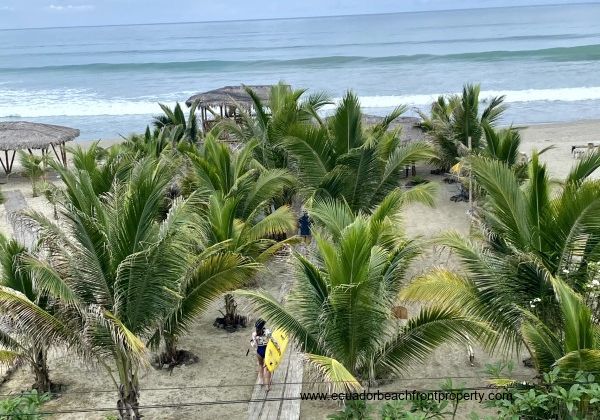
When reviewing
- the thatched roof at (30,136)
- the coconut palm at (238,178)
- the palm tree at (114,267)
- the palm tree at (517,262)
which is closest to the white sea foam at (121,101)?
the thatched roof at (30,136)

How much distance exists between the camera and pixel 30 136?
18.8 metres

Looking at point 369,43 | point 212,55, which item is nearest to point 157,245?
point 212,55

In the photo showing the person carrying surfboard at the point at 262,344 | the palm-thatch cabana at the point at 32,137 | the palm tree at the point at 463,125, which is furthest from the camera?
the palm-thatch cabana at the point at 32,137

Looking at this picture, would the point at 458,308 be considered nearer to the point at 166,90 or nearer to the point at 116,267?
the point at 116,267

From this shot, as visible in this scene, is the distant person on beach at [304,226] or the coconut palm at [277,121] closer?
the coconut palm at [277,121]

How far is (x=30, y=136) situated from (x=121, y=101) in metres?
22.6

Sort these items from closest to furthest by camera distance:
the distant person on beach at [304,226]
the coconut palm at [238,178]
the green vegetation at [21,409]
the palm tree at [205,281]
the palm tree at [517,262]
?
1. the green vegetation at [21,409]
2. the palm tree at [517,262]
3. the palm tree at [205,281]
4. the coconut palm at [238,178]
5. the distant person on beach at [304,226]

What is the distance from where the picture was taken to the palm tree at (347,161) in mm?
9273

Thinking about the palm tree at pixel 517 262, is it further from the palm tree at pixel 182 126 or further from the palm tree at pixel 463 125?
the palm tree at pixel 182 126

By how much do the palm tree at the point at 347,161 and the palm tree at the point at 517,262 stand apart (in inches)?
109

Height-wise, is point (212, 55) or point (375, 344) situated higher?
point (212, 55)

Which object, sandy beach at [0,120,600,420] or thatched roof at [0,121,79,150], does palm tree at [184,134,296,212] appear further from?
thatched roof at [0,121,79,150]

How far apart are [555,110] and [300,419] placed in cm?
2840

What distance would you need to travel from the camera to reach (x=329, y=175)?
9.09 meters
